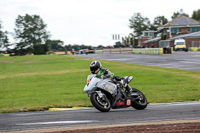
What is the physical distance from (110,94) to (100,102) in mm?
477

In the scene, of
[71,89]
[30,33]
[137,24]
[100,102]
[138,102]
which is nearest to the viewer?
[100,102]

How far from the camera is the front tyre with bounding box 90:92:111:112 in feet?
30.1

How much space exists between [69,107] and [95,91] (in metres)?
2.46

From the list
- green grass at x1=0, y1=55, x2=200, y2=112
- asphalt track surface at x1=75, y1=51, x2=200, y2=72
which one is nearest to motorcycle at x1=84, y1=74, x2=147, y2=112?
green grass at x1=0, y1=55, x2=200, y2=112

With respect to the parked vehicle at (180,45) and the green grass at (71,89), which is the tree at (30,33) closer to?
the parked vehicle at (180,45)

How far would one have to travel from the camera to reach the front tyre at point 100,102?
9164 mm

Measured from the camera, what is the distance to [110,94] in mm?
9648

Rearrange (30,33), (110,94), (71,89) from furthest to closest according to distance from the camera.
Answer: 1. (30,33)
2. (71,89)
3. (110,94)

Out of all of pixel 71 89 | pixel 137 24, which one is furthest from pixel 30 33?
pixel 71 89

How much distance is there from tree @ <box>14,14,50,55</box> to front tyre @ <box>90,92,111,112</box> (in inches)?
5322

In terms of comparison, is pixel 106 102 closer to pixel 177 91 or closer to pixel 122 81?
pixel 122 81

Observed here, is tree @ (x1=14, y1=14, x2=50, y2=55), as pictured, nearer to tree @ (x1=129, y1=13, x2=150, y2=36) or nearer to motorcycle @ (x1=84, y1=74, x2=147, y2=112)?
tree @ (x1=129, y1=13, x2=150, y2=36)

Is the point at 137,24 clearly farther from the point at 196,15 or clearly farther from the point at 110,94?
the point at 110,94

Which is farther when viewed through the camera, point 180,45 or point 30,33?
point 30,33
